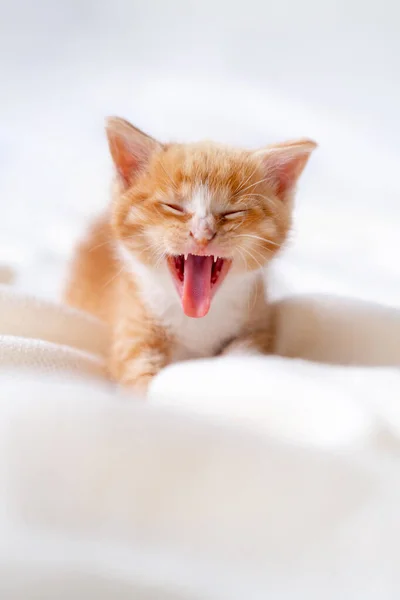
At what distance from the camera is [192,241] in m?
0.77

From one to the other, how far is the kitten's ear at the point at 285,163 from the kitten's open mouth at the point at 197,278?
16 centimetres

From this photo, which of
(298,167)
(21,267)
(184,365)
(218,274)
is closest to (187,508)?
(184,365)

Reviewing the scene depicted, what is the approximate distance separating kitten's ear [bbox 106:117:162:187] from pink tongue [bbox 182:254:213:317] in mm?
179

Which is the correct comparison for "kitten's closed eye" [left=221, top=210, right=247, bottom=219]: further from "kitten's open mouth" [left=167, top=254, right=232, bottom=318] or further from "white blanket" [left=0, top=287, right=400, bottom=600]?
"white blanket" [left=0, top=287, right=400, bottom=600]

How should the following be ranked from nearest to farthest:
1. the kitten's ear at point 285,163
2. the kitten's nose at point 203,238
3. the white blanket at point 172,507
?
the white blanket at point 172,507 → the kitten's nose at point 203,238 → the kitten's ear at point 285,163

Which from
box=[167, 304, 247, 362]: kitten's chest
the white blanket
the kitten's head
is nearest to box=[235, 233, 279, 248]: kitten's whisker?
the kitten's head

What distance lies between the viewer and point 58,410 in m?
0.34

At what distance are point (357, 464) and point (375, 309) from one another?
0.56m

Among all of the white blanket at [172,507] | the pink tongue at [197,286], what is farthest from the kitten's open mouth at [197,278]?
the white blanket at [172,507]

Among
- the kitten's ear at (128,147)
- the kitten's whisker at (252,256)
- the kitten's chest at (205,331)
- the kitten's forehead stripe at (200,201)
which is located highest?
the kitten's ear at (128,147)

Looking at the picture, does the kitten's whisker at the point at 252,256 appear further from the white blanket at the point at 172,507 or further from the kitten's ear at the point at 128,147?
the white blanket at the point at 172,507

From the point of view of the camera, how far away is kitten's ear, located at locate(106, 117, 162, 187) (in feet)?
2.85

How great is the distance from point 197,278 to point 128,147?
0.73 feet

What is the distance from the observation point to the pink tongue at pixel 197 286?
0.80m
